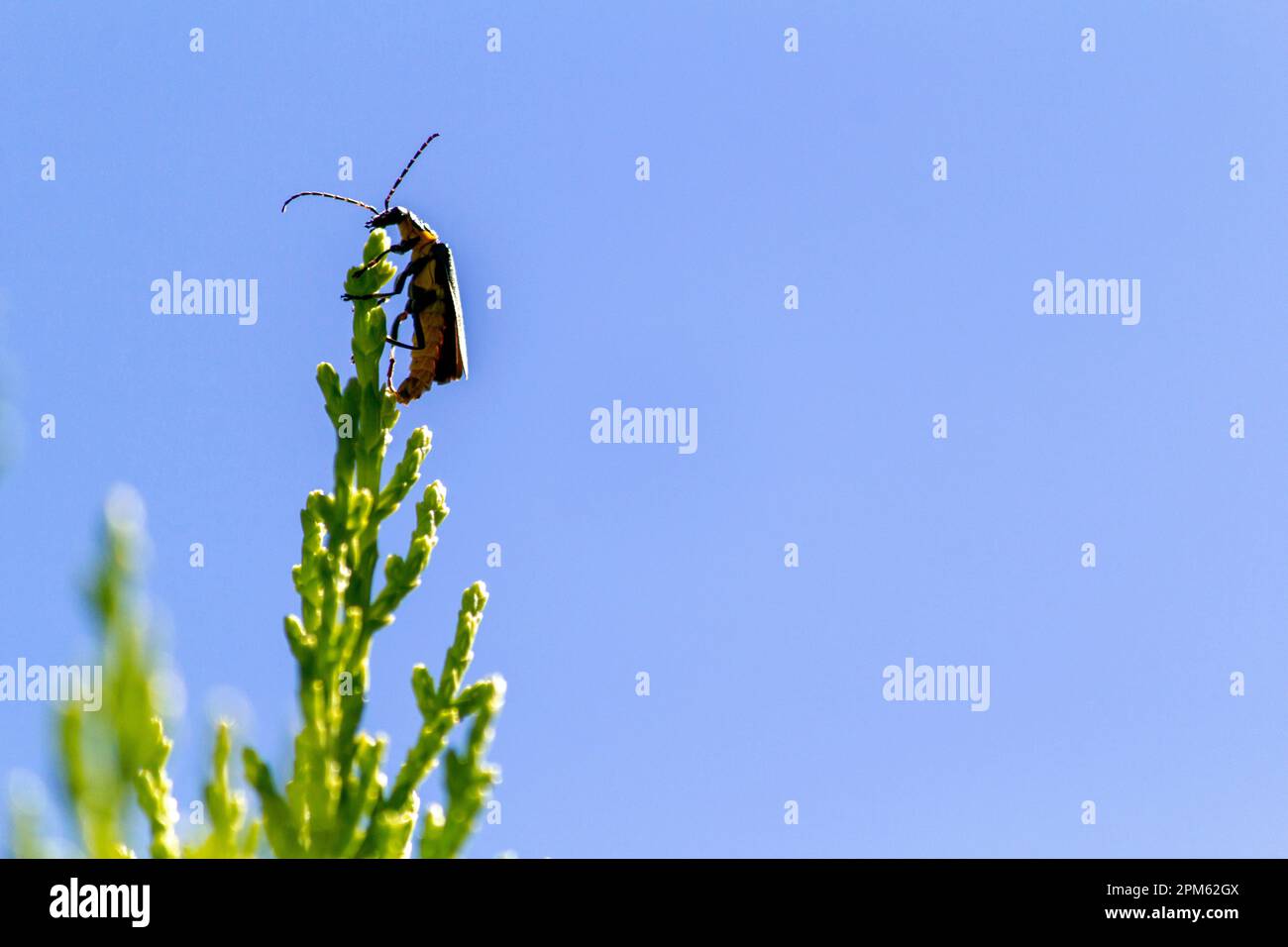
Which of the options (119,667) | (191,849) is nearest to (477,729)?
(191,849)

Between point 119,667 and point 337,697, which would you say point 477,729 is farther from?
point 119,667
